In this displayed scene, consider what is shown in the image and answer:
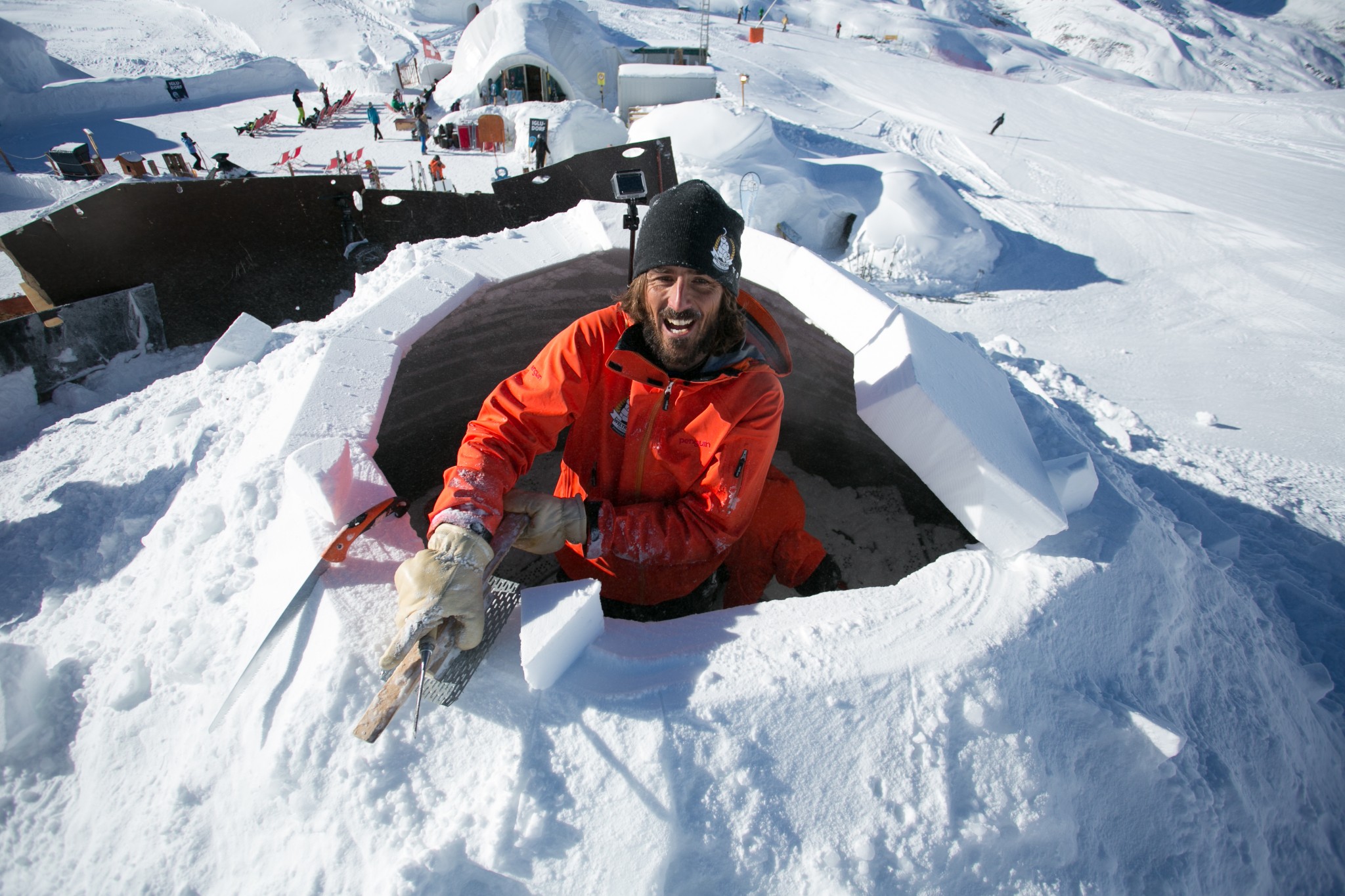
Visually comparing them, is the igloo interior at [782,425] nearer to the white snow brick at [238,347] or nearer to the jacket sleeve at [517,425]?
the white snow brick at [238,347]

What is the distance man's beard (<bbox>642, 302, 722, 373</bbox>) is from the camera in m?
1.96

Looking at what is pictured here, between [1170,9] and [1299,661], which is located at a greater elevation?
[1170,9]

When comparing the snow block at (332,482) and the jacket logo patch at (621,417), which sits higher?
the snow block at (332,482)

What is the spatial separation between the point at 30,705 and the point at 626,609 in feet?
5.45

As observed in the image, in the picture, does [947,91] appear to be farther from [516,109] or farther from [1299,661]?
[1299,661]

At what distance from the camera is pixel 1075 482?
1.94 meters

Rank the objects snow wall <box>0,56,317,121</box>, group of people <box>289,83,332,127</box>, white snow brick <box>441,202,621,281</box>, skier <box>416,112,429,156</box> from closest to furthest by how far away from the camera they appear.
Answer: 1. white snow brick <box>441,202,621,281</box>
2. skier <box>416,112,429,156</box>
3. snow wall <box>0,56,317,121</box>
4. group of people <box>289,83,332,127</box>

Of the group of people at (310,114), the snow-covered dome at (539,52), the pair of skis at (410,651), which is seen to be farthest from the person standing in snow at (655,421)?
the snow-covered dome at (539,52)

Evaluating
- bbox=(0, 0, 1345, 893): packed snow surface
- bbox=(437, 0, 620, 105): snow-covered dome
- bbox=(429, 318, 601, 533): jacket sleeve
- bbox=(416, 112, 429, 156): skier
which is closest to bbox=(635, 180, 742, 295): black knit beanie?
bbox=(429, 318, 601, 533): jacket sleeve

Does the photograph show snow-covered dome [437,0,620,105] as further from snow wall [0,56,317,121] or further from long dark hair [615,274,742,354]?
long dark hair [615,274,742,354]

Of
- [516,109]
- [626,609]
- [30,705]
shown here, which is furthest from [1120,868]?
[516,109]

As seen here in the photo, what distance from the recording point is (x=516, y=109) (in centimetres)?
1220

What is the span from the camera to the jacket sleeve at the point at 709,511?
6.59ft

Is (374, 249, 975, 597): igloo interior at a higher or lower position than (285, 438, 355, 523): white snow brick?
lower
